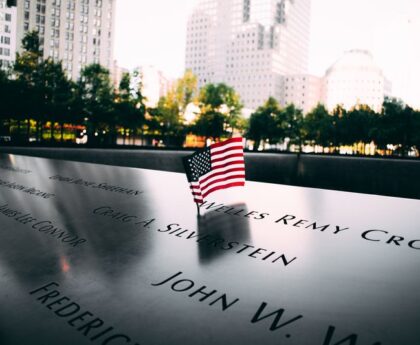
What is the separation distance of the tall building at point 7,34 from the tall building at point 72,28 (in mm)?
1361

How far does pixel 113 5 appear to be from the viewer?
4112 inches

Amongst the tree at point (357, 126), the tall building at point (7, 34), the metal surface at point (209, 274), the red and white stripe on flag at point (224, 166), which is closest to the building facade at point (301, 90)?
the tall building at point (7, 34)

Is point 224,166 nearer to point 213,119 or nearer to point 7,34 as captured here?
point 213,119

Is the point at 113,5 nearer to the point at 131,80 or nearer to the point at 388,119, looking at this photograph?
the point at 131,80

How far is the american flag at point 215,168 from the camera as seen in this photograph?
16.0 ft

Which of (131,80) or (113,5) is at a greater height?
(113,5)

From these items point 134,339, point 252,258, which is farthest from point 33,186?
point 134,339

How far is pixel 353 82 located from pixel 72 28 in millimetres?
89811

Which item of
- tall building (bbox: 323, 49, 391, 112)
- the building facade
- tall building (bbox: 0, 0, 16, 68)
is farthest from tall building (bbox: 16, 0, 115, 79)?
tall building (bbox: 323, 49, 391, 112)

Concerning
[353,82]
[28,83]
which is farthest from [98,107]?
[353,82]

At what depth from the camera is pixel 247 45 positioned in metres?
142

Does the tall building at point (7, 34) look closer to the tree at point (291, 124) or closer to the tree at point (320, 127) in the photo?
the tree at point (291, 124)

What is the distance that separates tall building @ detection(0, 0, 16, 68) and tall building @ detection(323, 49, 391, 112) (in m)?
94.8

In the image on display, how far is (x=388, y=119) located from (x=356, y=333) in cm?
3807
